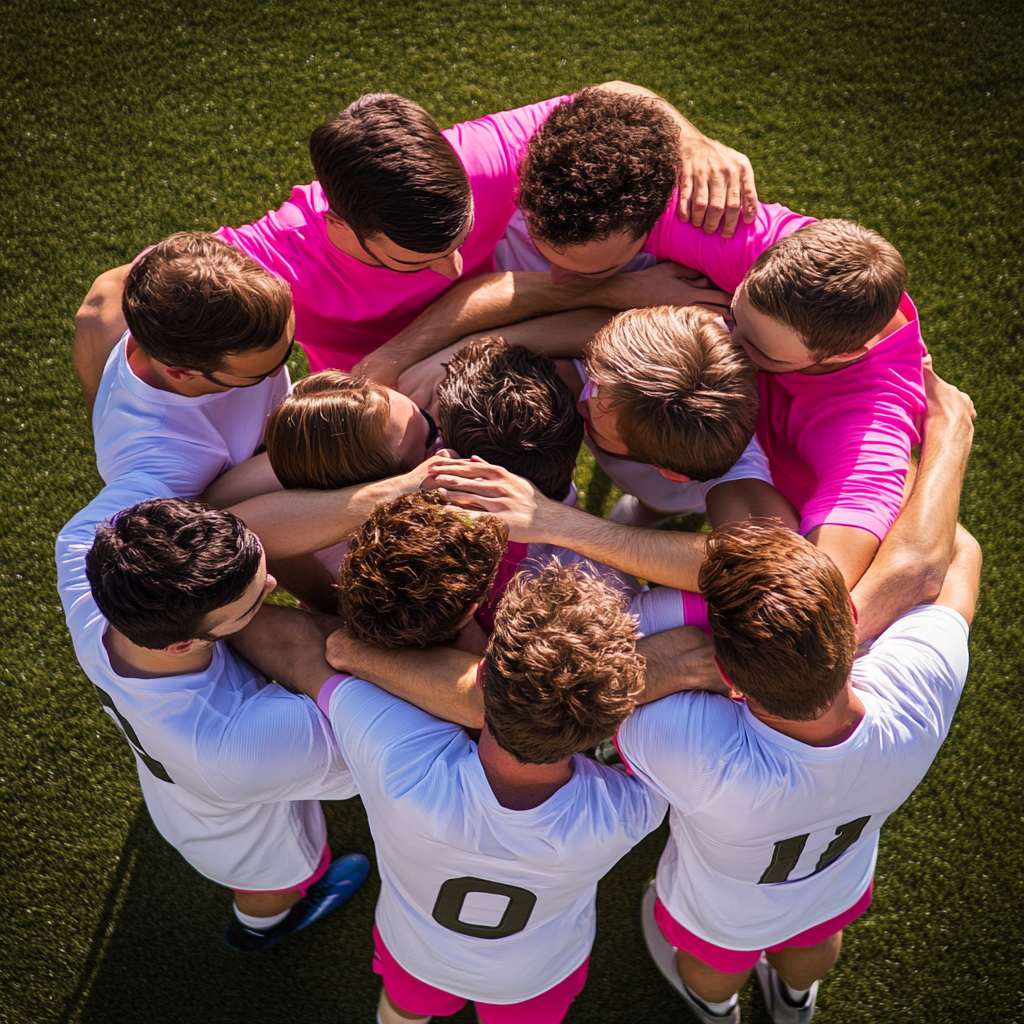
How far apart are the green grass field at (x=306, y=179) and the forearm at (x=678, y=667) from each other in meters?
1.54

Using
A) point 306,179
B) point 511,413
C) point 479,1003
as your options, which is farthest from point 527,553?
point 306,179

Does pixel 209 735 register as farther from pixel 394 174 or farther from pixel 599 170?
pixel 599 170

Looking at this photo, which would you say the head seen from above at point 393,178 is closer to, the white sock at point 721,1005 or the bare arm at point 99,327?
the bare arm at point 99,327

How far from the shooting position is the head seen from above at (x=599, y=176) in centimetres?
245

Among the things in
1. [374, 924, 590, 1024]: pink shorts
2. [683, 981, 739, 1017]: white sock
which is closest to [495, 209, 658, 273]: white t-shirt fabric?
[374, 924, 590, 1024]: pink shorts

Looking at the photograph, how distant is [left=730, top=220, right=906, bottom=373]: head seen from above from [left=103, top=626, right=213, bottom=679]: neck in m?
1.88

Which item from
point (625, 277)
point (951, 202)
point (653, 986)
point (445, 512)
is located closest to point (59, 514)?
point (445, 512)

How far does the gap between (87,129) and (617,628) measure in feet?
12.5

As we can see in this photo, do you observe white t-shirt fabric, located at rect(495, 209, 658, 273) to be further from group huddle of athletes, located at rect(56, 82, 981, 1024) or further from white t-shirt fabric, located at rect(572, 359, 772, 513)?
white t-shirt fabric, located at rect(572, 359, 772, 513)

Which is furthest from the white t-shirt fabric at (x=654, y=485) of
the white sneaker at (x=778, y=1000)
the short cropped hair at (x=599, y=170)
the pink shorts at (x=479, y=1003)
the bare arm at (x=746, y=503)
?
the white sneaker at (x=778, y=1000)

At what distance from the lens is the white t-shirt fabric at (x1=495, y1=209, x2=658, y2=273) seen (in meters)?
3.08

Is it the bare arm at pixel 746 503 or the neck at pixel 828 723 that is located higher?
the bare arm at pixel 746 503

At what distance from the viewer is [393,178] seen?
2.43 meters

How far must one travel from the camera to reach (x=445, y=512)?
2.09 m
